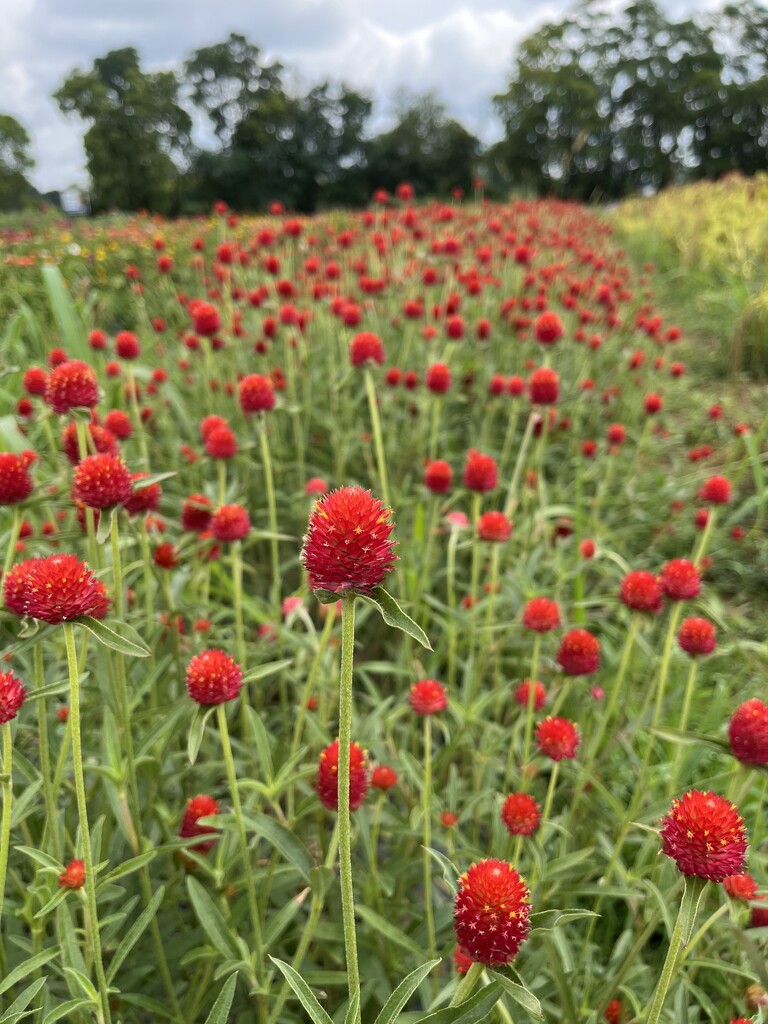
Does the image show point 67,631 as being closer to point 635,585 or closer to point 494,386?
point 635,585

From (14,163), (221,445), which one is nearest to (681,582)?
(221,445)

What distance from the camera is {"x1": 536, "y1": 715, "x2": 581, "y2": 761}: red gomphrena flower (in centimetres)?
140

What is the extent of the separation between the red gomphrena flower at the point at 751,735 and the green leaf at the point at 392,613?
0.75 metres

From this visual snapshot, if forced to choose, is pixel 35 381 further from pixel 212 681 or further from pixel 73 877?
pixel 73 877


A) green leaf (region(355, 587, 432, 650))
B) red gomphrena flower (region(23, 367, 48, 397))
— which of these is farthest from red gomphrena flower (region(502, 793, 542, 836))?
red gomphrena flower (region(23, 367, 48, 397))

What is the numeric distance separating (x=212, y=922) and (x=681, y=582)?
1164 millimetres

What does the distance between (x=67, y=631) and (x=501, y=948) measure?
2.27 feet

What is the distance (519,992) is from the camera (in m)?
0.82

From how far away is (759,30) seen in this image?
1377 inches

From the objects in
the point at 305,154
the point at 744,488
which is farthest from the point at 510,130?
the point at 744,488

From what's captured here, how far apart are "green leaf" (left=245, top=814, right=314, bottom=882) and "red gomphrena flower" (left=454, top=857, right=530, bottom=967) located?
1.08 ft

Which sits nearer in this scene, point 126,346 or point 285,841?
point 285,841

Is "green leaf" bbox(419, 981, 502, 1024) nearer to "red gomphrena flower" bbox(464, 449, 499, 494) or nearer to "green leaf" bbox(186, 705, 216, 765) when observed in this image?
"green leaf" bbox(186, 705, 216, 765)

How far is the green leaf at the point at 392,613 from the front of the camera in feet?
2.51
